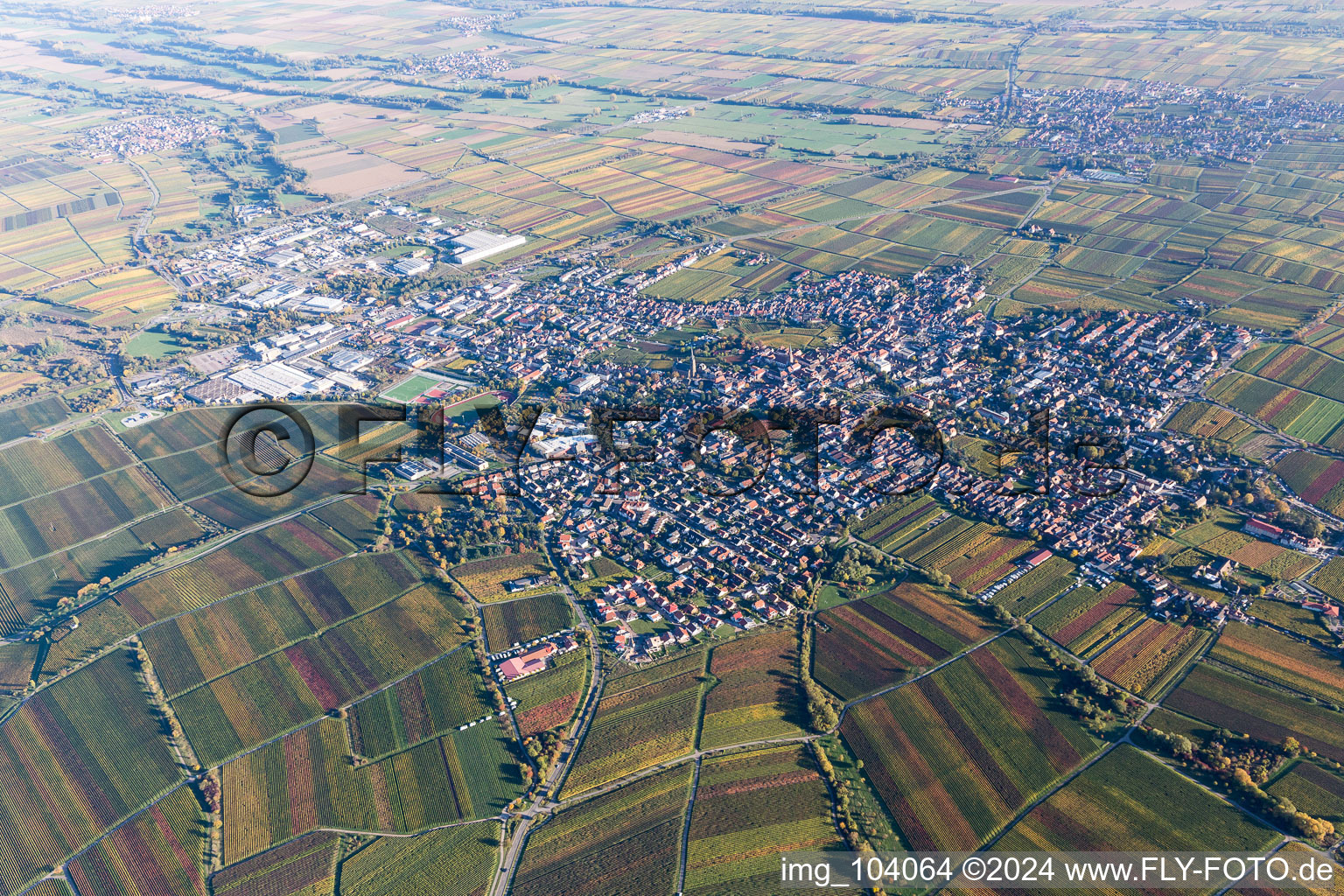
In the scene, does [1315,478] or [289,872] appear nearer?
[289,872]

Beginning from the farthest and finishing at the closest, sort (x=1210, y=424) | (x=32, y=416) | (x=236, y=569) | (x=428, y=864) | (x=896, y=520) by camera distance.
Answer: (x=32, y=416) → (x=1210, y=424) → (x=896, y=520) → (x=236, y=569) → (x=428, y=864)

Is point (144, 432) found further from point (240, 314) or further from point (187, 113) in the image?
point (187, 113)

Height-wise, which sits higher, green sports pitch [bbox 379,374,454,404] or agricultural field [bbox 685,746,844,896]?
green sports pitch [bbox 379,374,454,404]

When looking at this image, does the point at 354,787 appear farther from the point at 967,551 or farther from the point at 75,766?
the point at 967,551

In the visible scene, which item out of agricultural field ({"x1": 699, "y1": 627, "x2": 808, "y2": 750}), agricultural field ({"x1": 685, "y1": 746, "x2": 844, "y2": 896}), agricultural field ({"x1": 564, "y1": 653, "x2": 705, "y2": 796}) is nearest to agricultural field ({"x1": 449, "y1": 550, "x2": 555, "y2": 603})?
agricultural field ({"x1": 564, "y1": 653, "x2": 705, "y2": 796})

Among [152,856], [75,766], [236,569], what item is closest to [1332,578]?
[152,856]

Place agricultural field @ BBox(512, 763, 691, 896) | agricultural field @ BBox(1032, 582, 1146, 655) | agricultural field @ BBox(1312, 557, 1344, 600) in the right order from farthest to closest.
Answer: agricultural field @ BBox(1312, 557, 1344, 600)
agricultural field @ BBox(1032, 582, 1146, 655)
agricultural field @ BBox(512, 763, 691, 896)

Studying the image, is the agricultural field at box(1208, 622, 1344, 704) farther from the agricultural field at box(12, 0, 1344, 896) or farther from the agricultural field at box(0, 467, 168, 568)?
the agricultural field at box(0, 467, 168, 568)
